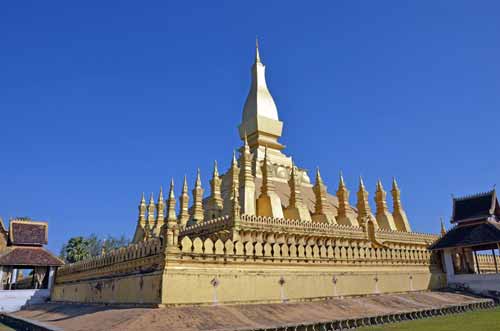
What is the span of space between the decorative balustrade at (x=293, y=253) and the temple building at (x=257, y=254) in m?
0.04


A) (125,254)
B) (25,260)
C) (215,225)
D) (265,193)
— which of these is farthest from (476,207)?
(25,260)

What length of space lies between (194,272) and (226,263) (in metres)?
1.24

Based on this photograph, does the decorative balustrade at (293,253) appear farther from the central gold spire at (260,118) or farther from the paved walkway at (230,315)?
the central gold spire at (260,118)

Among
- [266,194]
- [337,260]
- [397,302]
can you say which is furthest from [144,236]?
[397,302]

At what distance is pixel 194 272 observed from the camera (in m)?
12.3

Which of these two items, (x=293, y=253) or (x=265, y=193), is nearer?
(x=293, y=253)

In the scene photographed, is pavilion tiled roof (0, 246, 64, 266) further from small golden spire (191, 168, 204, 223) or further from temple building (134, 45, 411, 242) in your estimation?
small golden spire (191, 168, 204, 223)

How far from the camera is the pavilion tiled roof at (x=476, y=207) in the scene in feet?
76.4

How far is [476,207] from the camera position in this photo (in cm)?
2395

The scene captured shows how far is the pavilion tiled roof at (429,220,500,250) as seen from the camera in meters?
21.2

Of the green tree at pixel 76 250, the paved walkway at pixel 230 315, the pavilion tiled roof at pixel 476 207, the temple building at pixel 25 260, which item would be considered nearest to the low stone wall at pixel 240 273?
the paved walkway at pixel 230 315

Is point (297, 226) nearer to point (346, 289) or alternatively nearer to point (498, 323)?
point (346, 289)

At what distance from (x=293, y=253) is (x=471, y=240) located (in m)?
12.0

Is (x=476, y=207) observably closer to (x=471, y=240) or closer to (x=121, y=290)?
(x=471, y=240)
